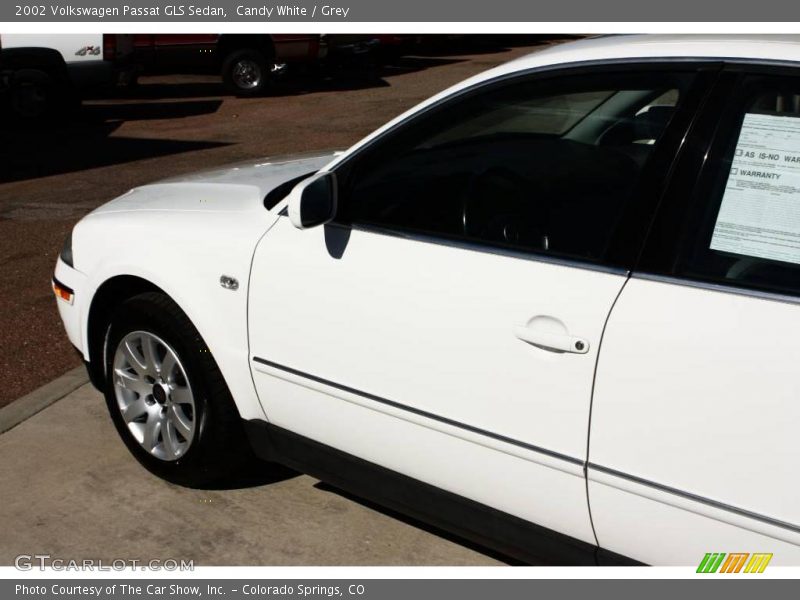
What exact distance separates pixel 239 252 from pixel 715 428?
176 centimetres

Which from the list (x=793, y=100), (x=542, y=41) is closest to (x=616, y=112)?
(x=793, y=100)

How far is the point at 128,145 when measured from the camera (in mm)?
12539

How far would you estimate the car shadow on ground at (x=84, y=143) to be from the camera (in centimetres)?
1133

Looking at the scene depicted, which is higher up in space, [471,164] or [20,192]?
[471,164]

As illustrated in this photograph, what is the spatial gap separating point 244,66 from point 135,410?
13352mm

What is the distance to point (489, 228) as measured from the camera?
10.5 feet

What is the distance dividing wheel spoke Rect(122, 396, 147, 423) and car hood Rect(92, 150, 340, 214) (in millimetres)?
751

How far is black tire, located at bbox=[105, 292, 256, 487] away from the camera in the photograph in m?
3.83

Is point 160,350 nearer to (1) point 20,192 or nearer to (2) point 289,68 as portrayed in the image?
(1) point 20,192

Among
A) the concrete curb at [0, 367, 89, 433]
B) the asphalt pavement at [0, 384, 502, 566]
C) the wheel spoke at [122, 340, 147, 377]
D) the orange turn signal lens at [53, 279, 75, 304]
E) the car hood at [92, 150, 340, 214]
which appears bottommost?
the concrete curb at [0, 367, 89, 433]

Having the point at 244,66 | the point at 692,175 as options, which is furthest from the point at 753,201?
the point at 244,66

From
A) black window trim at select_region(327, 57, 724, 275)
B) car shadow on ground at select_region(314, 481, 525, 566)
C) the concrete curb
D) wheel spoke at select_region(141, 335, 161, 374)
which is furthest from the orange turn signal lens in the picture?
black window trim at select_region(327, 57, 724, 275)

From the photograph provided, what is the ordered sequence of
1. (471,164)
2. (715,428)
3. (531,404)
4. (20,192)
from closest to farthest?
(715,428) < (531,404) < (471,164) < (20,192)

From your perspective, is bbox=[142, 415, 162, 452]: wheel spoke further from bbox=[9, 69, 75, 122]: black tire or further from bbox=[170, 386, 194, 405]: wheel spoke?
bbox=[9, 69, 75, 122]: black tire
